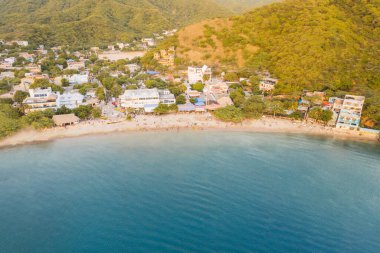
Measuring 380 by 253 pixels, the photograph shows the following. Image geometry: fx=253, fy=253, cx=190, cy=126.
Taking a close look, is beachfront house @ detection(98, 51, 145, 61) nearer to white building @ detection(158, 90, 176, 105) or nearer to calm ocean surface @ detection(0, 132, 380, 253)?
white building @ detection(158, 90, 176, 105)

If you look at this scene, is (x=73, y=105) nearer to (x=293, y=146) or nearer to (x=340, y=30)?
(x=293, y=146)

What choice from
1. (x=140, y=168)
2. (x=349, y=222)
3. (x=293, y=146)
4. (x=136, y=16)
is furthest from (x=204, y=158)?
(x=136, y=16)

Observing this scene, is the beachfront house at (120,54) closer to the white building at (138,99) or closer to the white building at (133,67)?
the white building at (133,67)

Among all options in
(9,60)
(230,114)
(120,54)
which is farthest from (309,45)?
(9,60)

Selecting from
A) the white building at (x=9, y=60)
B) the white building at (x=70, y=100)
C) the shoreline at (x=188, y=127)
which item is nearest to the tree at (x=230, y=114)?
the shoreline at (x=188, y=127)

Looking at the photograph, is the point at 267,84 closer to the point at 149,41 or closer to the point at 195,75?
the point at 195,75

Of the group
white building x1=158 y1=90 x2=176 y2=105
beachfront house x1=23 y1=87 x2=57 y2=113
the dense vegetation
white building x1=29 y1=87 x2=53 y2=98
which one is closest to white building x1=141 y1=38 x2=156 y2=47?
the dense vegetation
